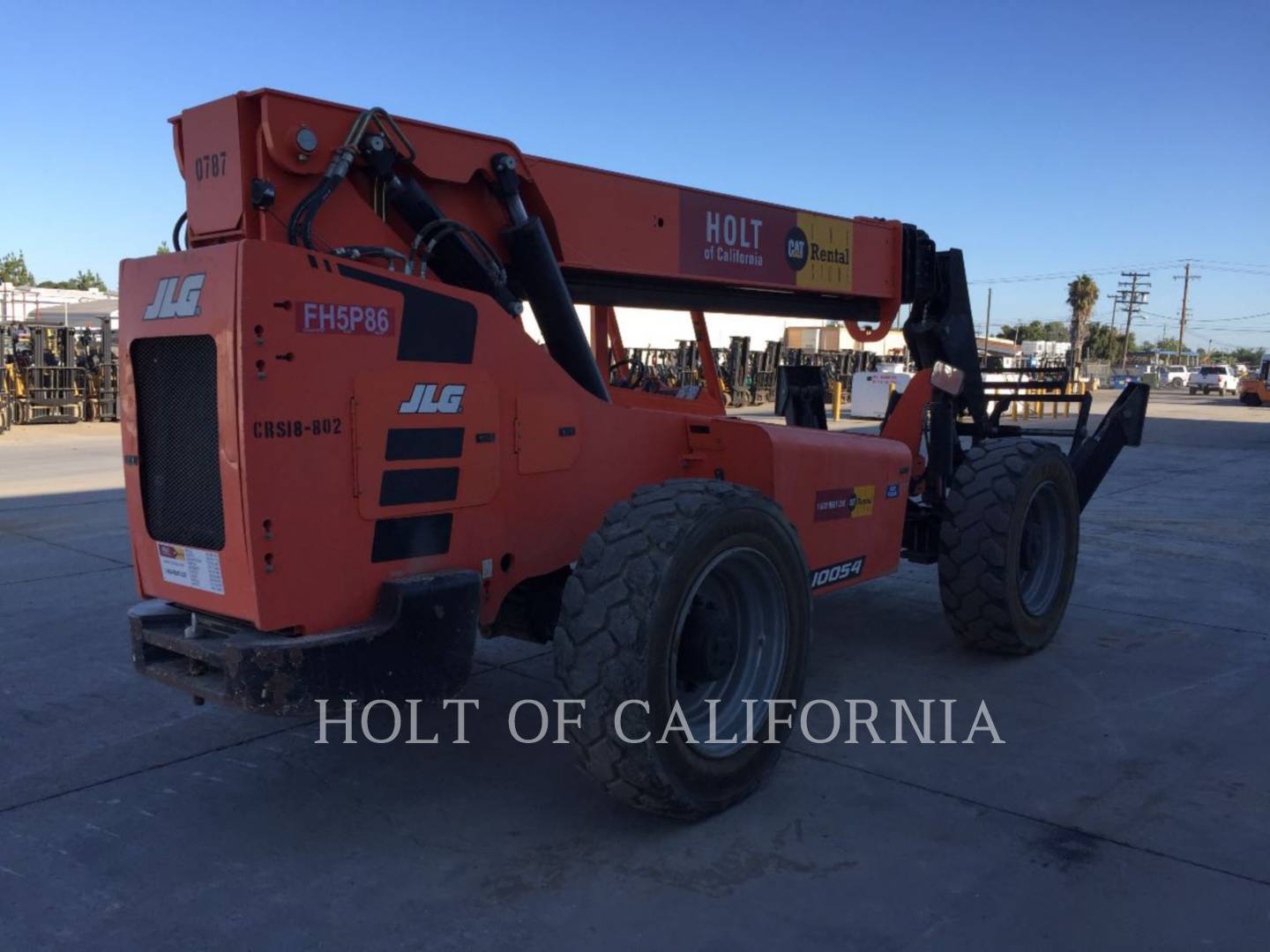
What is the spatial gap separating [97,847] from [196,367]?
5.67 ft

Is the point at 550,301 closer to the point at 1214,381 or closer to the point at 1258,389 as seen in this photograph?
the point at 1258,389

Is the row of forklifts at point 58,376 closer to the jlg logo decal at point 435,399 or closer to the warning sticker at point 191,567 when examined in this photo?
the warning sticker at point 191,567

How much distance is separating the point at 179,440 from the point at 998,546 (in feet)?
13.3

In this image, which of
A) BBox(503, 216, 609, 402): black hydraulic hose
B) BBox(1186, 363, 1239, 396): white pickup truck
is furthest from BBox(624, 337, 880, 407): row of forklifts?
BBox(1186, 363, 1239, 396): white pickup truck

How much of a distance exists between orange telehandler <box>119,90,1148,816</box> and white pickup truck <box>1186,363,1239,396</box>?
63367mm

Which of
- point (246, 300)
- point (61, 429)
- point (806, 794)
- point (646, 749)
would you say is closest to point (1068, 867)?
point (806, 794)

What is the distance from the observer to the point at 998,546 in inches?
218

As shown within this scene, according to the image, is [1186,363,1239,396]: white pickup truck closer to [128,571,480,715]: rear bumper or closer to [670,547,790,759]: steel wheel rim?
[670,547,790,759]: steel wheel rim

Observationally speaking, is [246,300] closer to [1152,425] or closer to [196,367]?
[196,367]

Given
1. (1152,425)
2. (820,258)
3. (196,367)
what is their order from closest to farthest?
(196,367)
(820,258)
(1152,425)

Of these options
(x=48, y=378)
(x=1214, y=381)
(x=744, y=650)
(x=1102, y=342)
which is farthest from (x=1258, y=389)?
(x=1102, y=342)

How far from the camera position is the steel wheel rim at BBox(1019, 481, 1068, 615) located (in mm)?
6164

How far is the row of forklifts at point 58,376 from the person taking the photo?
74.6ft

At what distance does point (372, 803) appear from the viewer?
13.0 ft
